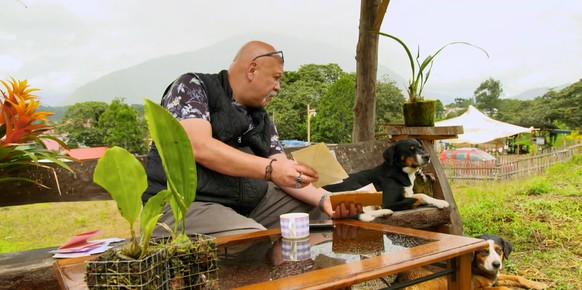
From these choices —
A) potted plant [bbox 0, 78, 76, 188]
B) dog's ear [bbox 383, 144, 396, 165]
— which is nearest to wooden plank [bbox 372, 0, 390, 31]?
dog's ear [bbox 383, 144, 396, 165]

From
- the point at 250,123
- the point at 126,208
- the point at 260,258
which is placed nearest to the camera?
the point at 126,208

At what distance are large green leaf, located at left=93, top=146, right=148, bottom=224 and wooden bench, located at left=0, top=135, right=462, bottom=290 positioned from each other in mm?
1171

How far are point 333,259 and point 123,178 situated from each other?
2.22ft

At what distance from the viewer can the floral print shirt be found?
1802 mm

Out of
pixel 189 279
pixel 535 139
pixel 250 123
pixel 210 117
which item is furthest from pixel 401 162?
pixel 535 139

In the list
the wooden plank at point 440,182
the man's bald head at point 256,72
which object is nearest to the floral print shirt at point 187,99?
the man's bald head at point 256,72

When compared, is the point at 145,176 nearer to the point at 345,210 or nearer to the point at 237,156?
the point at 237,156

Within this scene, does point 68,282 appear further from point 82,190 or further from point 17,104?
point 82,190

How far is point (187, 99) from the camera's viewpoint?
6.00 feet

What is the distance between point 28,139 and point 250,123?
3.00ft

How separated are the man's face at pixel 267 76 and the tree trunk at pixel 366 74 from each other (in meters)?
1.69

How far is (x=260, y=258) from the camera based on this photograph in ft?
4.19

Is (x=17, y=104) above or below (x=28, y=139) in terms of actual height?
above

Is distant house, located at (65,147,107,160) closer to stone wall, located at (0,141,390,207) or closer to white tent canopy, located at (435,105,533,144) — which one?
stone wall, located at (0,141,390,207)
